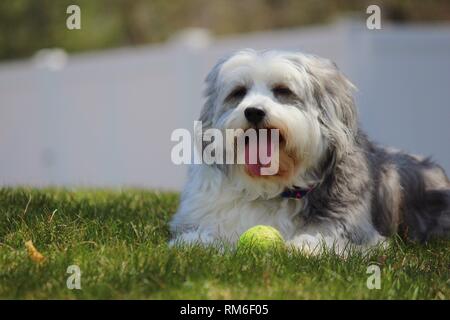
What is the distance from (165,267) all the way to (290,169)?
46.1 inches

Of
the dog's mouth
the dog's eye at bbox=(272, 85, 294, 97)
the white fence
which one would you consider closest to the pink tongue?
the dog's mouth

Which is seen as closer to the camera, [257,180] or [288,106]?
[288,106]

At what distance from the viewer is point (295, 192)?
501cm

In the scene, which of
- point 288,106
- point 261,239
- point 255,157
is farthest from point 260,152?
point 261,239

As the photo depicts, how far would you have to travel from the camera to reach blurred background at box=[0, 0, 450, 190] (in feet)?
37.0

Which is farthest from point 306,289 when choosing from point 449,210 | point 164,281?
point 449,210

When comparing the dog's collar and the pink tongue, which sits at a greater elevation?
the pink tongue

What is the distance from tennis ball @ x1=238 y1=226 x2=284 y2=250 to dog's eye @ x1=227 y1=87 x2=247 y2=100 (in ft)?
2.45

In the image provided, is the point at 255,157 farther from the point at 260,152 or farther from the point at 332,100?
the point at 332,100

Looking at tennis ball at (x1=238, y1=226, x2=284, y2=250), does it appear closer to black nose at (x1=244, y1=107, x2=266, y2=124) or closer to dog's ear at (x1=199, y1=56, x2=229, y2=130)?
black nose at (x1=244, y1=107, x2=266, y2=124)

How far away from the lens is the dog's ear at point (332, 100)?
195 inches

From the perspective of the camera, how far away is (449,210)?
19.0 ft

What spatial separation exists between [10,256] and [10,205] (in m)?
1.32

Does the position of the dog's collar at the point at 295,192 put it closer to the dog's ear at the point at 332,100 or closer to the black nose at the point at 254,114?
the dog's ear at the point at 332,100
